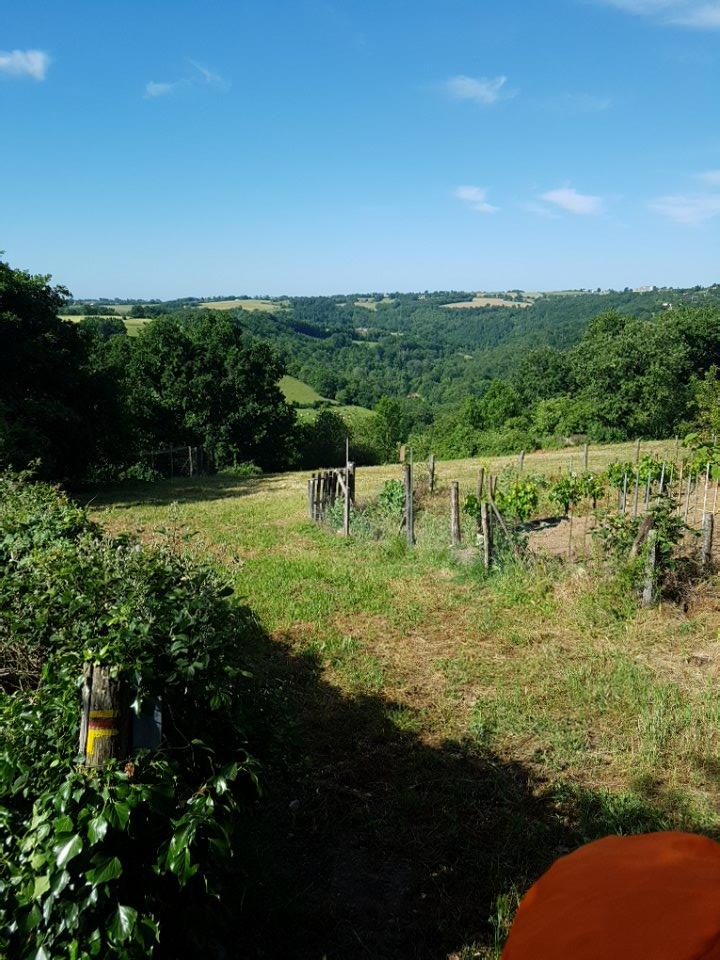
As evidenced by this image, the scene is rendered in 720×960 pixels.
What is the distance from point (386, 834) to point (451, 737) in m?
1.38

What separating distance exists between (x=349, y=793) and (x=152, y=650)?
2.60 meters

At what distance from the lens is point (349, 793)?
5.12 meters

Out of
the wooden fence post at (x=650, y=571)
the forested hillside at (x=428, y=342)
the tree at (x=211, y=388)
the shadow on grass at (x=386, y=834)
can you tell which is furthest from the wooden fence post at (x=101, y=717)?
the forested hillside at (x=428, y=342)

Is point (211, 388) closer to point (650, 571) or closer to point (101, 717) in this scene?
point (650, 571)

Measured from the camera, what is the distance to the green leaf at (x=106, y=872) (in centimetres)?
251

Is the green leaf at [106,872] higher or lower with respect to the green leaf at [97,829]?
lower

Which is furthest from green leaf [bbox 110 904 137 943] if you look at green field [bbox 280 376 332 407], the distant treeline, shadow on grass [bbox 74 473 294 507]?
green field [bbox 280 376 332 407]

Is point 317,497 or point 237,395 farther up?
point 237,395

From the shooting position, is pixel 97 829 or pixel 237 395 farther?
pixel 237 395

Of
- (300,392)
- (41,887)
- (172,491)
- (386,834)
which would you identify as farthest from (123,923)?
(300,392)

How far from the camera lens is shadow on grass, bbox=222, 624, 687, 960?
3.73 meters

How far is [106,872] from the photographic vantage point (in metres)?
2.53

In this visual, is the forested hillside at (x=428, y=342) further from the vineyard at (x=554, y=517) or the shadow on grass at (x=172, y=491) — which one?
the vineyard at (x=554, y=517)

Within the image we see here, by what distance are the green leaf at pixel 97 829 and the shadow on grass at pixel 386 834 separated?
835mm
